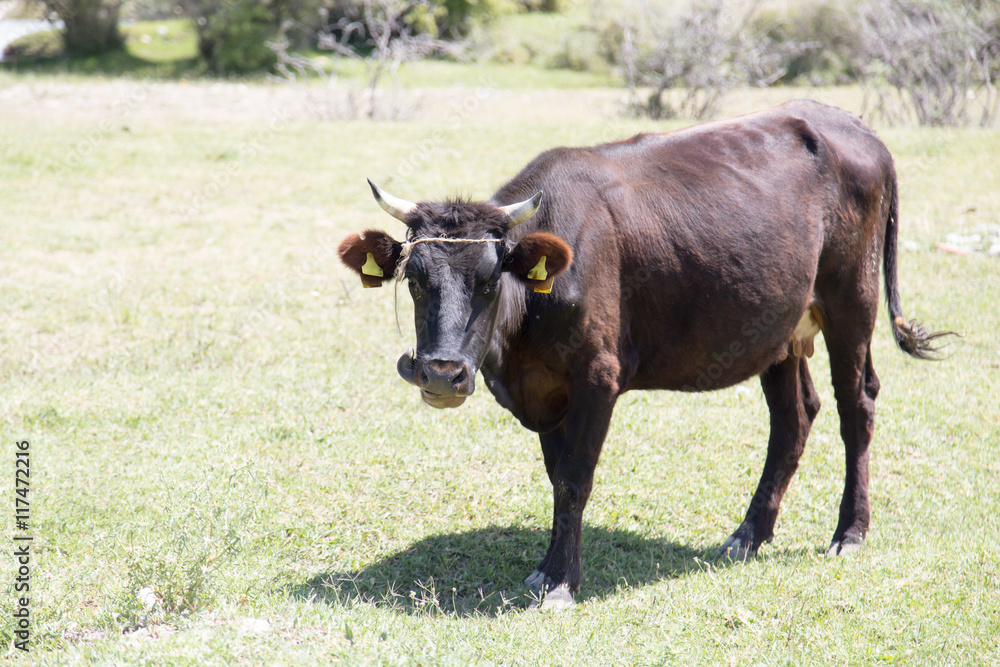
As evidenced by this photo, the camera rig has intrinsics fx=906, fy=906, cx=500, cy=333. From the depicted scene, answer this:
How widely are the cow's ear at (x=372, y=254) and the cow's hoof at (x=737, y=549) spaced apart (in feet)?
8.06

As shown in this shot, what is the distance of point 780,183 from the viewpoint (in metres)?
4.96

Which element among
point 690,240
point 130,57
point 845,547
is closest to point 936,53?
point 845,547

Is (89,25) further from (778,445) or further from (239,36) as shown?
(778,445)

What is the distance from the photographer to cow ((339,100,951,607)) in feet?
13.3

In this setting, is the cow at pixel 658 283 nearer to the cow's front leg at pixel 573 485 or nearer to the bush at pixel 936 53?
the cow's front leg at pixel 573 485

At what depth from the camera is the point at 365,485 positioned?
5.55 metres

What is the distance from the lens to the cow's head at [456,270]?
3885 millimetres

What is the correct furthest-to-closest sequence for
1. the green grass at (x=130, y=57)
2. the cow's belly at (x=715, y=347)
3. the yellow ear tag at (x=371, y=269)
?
the green grass at (x=130, y=57) < the cow's belly at (x=715, y=347) < the yellow ear tag at (x=371, y=269)

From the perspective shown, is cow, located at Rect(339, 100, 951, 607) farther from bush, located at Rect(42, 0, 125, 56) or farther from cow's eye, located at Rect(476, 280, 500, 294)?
bush, located at Rect(42, 0, 125, 56)

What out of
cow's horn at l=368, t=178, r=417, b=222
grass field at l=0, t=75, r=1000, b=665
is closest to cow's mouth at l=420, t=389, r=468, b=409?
cow's horn at l=368, t=178, r=417, b=222

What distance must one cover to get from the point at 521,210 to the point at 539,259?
249mm

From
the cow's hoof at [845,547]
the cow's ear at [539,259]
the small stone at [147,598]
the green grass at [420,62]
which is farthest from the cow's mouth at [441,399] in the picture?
the green grass at [420,62]

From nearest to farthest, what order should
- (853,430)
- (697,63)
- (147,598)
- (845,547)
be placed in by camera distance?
1. (147,598)
2. (845,547)
3. (853,430)
4. (697,63)

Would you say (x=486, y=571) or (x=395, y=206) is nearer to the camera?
(x=395, y=206)
